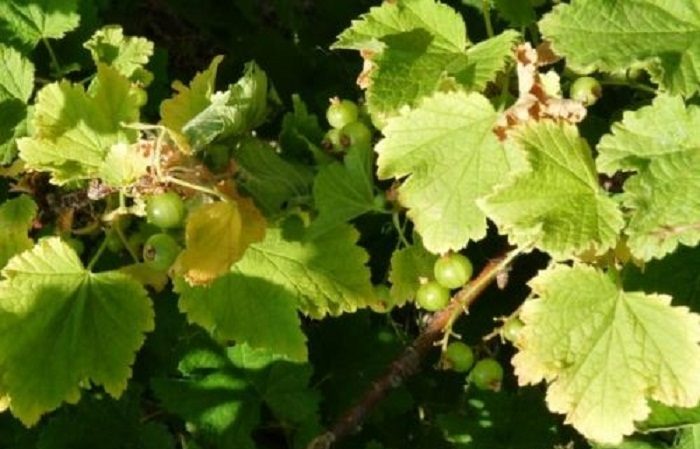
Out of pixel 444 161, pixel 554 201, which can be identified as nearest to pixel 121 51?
pixel 444 161

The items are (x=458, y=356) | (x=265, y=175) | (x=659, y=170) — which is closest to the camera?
(x=659, y=170)

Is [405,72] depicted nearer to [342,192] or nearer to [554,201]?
[342,192]

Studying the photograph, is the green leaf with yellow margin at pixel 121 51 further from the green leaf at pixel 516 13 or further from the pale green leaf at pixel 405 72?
the green leaf at pixel 516 13

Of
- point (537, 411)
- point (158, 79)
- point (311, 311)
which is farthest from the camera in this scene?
point (158, 79)

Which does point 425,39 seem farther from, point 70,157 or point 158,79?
point 158,79

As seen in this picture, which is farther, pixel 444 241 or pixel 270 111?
pixel 270 111

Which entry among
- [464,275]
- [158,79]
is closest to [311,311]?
[464,275]
